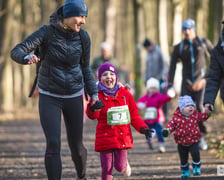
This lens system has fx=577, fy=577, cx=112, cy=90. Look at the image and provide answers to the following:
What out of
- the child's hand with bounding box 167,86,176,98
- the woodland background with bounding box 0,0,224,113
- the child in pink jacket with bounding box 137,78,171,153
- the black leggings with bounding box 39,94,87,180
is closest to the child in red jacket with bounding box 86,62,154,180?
the black leggings with bounding box 39,94,87,180

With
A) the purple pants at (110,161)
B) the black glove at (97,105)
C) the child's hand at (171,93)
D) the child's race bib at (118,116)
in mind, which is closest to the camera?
the black glove at (97,105)

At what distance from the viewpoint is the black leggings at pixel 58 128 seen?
6285 millimetres

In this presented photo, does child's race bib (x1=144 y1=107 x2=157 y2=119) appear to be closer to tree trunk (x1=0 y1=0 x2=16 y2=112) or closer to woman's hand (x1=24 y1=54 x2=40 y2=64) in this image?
woman's hand (x1=24 y1=54 x2=40 y2=64)

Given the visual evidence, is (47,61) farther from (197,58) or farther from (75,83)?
(197,58)

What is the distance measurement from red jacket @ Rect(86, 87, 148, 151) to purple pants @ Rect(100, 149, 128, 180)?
84mm

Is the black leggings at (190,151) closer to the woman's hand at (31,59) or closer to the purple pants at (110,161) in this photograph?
the purple pants at (110,161)

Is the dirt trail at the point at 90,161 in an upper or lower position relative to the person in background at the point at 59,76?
lower

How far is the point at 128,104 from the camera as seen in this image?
704 centimetres

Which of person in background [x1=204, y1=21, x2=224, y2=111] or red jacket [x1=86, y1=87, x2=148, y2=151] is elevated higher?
person in background [x1=204, y1=21, x2=224, y2=111]

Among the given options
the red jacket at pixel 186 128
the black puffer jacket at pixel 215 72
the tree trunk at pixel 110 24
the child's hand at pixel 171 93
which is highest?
the tree trunk at pixel 110 24

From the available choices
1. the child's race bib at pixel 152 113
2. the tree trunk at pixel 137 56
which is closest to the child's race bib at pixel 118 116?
the child's race bib at pixel 152 113

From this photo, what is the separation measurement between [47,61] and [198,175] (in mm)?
2880

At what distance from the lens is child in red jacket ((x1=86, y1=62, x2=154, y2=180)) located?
6.69 meters

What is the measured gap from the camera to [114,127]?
6.78 m
